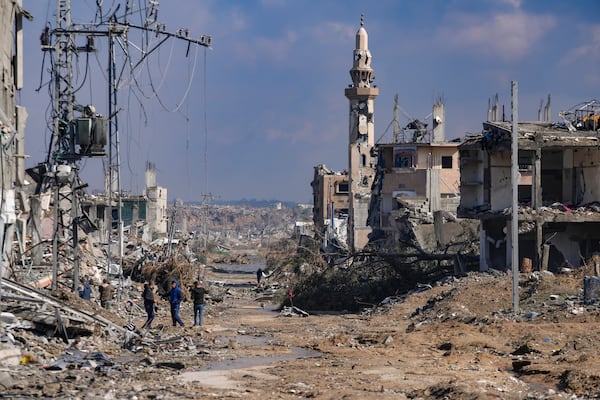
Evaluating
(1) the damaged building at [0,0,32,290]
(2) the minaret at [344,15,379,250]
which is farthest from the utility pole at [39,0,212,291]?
(2) the minaret at [344,15,379,250]

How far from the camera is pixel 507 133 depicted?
3397cm

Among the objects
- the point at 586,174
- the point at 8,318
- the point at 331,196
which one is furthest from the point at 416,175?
the point at 8,318

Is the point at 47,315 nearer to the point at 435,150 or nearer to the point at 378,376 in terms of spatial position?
the point at 378,376

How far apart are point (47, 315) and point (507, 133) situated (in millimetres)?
19714

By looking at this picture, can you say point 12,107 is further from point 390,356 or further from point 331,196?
point 331,196

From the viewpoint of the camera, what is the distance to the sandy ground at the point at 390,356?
47.0ft

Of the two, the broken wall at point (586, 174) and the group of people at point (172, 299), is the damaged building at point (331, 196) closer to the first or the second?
the broken wall at point (586, 174)

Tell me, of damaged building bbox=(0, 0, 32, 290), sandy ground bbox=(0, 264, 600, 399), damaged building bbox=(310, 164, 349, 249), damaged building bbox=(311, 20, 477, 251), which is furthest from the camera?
damaged building bbox=(310, 164, 349, 249)

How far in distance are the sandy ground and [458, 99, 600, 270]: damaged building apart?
13.2 ft

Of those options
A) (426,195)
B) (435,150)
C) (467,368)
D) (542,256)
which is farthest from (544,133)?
(435,150)

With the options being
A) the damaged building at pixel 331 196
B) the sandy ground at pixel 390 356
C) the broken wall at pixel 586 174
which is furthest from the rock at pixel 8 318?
the damaged building at pixel 331 196

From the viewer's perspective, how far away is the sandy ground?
14328 millimetres

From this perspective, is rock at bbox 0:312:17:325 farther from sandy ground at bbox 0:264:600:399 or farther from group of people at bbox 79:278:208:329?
group of people at bbox 79:278:208:329

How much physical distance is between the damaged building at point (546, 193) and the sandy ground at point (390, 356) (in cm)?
403
